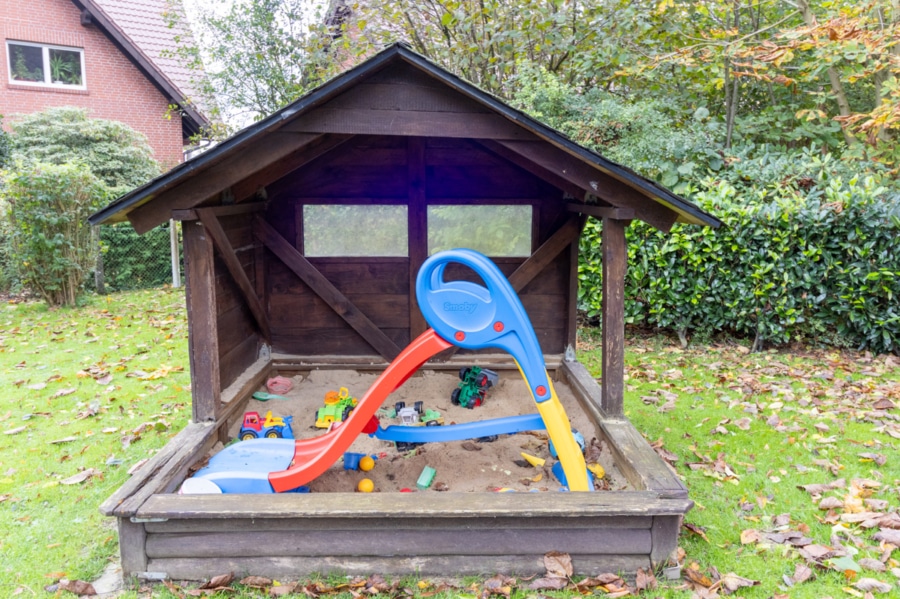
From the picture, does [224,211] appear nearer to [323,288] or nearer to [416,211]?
[323,288]

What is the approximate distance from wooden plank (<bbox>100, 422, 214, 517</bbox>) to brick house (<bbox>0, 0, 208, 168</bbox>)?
40.0ft

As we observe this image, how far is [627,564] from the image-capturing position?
2910mm

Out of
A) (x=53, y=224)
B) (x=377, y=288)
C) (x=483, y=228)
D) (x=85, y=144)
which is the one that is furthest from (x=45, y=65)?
(x=483, y=228)

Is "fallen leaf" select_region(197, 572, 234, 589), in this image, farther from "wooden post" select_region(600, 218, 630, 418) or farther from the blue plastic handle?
"wooden post" select_region(600, 218, 630, 418)

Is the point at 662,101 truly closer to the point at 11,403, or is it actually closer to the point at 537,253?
the point at 537,253

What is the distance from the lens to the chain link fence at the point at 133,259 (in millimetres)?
10637

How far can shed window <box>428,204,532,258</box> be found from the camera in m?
5.52

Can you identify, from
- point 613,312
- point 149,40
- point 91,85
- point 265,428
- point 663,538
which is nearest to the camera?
point 663,538

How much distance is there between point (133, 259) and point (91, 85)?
6.94 metres

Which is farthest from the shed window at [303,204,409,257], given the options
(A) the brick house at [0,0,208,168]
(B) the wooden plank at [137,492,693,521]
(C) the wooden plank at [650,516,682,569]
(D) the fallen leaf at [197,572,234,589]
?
(A) the brick house at [0,0,208,168]

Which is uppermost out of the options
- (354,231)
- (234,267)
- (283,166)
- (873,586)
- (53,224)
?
(283,166)

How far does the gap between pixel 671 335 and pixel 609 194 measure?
4.40 m

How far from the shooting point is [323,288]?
17.8 feet

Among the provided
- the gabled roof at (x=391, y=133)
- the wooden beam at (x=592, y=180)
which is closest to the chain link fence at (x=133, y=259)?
the gabled roof at (x=391, y=133)
